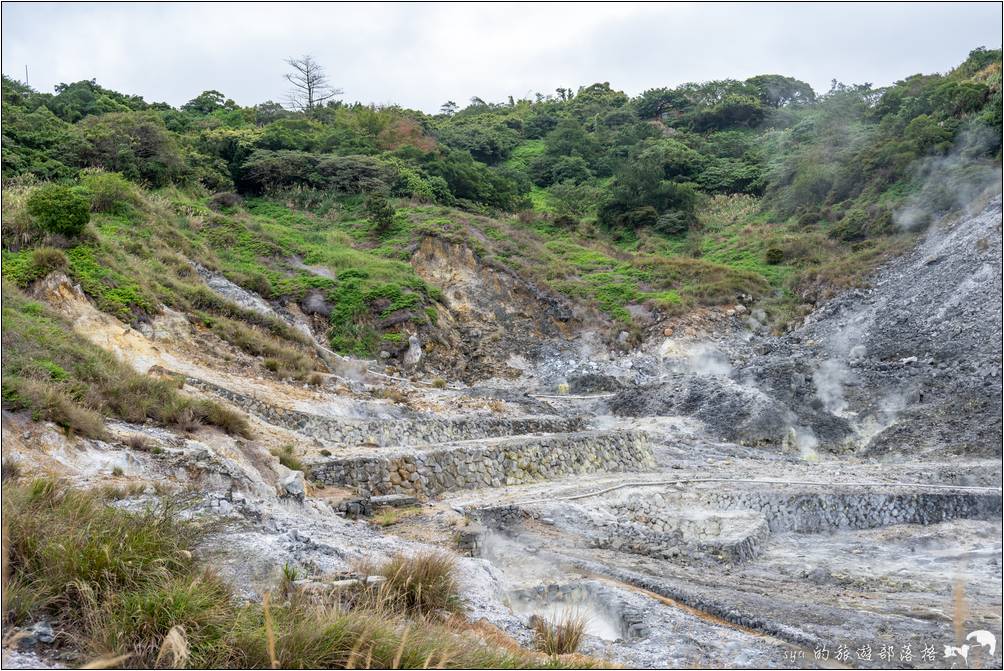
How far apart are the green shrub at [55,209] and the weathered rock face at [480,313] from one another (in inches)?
461

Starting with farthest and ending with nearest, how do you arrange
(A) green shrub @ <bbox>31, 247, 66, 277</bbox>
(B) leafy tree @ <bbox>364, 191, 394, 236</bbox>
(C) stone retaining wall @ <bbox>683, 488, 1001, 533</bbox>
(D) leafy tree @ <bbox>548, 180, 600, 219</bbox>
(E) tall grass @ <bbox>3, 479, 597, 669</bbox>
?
(D) leafy tree @ <bbox>548, 180, 600, 219</bbox>
(B) leafy tree @ <bbox>364, 191, 394, 236</bbox>
(A) green shrub @ <bbox>31, 247, 66, 277</bbox>
(C) stone retaining wall @ <bbox>683, 488, 1001, 533</bbox>
(E) tall grass @ <bbox>3, 479, 597, 669</bbox>

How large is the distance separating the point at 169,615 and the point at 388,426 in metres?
11.6

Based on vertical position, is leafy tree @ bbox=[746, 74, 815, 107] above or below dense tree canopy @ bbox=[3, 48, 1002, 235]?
above

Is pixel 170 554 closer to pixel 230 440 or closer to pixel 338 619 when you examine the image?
pixel 338 619

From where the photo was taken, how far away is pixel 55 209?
16.7 metres

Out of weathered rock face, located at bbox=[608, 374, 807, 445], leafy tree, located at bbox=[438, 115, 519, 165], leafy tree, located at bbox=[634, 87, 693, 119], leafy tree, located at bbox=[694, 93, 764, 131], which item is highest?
leafy tree, located at bbox=[634, 87, 693, 119]

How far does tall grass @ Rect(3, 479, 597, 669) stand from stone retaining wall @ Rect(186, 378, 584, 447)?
30.4 feet

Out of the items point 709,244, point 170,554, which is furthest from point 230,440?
point 709,244

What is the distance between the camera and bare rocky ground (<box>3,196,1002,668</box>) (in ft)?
18.3

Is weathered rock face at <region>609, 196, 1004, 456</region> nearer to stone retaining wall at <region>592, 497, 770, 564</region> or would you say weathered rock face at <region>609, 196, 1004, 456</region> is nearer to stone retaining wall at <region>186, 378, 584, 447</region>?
stone retaining wall at <region>186, 378, 584, 447</region>

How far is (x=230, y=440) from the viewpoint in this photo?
1017 cm

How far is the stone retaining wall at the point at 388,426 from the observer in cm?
1355

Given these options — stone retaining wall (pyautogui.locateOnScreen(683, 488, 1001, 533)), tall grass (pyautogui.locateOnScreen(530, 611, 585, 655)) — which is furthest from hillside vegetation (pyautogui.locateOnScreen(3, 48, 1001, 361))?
tall grass (pyautogui.locateOnScreen(530, 611, 585, 655))

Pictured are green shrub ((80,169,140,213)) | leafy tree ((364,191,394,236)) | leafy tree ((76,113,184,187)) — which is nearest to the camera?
green shrub ((80,169,140,213))
